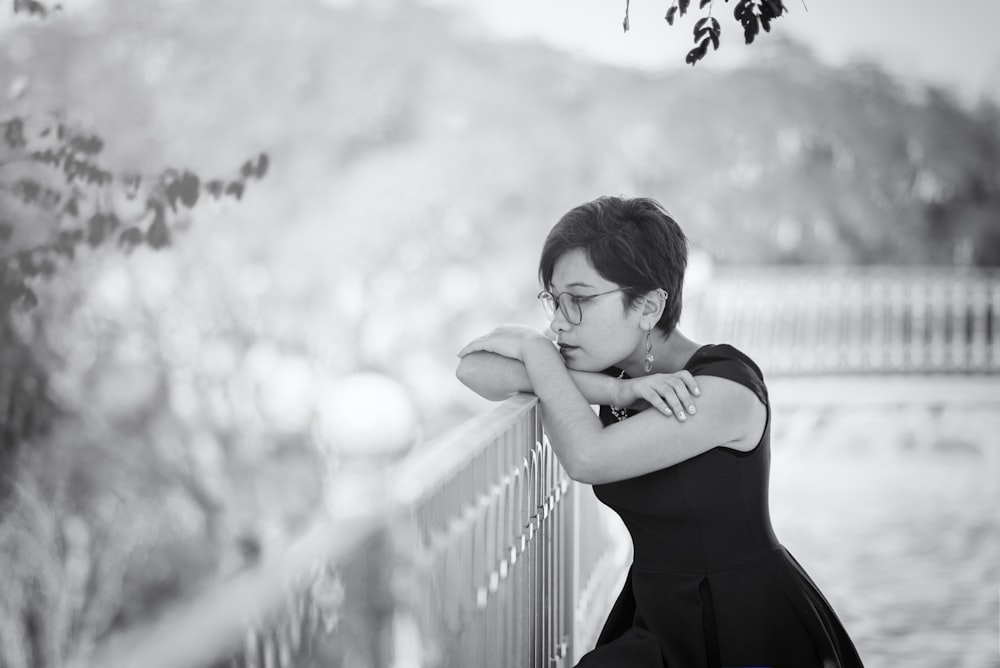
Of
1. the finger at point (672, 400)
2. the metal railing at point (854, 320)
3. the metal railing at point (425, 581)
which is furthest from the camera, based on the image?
the metal railing at point (854, 320)

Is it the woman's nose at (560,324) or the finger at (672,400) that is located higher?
the woman's nose at (560,324)

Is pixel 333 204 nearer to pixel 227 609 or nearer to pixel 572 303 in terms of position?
pixel 572 303

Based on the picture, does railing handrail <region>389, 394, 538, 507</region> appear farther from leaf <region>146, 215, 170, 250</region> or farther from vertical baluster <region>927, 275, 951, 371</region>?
vertical baluster <region>927, 275, 951, 371</region>

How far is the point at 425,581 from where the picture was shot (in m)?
1.30

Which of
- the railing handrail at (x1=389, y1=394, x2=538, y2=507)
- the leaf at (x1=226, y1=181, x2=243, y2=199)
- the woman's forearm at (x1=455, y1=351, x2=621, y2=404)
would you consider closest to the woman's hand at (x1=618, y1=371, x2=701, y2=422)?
the woman's forearm at (x1=455, y1=351, x2=621, y2=404)

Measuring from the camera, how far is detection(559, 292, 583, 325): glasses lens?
6.59 feet

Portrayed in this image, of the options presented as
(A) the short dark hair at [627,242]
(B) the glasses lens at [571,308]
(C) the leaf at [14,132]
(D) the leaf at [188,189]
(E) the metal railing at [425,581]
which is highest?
(C) the leaf at [14,132]

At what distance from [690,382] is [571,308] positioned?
303 millimetres

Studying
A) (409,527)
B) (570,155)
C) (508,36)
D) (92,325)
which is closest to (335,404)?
(409,527)

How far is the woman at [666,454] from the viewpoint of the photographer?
6.03 ft

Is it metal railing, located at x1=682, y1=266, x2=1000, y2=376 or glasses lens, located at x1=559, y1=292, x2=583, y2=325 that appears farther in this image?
metal railing, located at x1=682, y1=266, x2=1000, y2=376

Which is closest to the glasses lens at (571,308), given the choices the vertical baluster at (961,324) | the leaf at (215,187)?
the leaf at (215,187)

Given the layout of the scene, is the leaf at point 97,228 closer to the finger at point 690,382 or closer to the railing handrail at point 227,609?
the finger at point 690,382

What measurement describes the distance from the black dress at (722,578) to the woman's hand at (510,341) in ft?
1.02
